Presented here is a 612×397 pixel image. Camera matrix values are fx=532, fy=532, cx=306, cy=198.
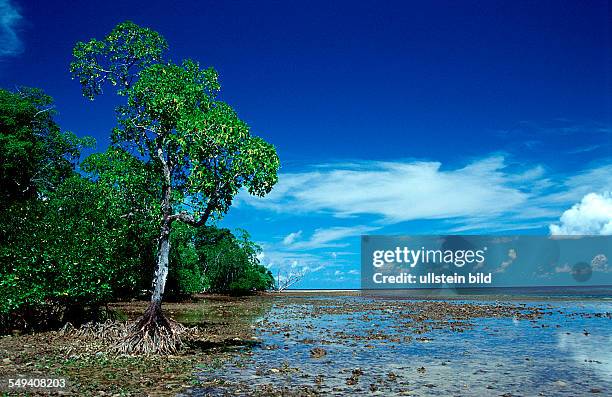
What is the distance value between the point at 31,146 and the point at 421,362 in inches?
1615

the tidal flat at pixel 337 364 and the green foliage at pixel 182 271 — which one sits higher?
the green foliage at pixel 182 271

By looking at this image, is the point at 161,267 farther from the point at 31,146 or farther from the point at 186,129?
the point at 31,146

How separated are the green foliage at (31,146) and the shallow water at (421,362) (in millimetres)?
26797

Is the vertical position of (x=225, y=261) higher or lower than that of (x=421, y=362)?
higher

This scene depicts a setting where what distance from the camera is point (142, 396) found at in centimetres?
1490

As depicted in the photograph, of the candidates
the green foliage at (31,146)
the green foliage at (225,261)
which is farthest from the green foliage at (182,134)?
the green foliage at (225,261)

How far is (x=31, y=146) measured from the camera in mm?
47969

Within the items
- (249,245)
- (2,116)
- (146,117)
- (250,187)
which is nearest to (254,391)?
(250,187)

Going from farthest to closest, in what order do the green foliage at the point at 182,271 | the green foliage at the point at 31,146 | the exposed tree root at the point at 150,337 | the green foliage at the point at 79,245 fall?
1. the green foliage at the point at 182,271
2. the green foliage at the point at 31,146
3. the green foliage at the point at 79,245
4. the exposed tree root at the point at 150,337

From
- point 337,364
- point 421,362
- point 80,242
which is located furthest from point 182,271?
point 421,362

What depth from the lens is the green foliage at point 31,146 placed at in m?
46.1

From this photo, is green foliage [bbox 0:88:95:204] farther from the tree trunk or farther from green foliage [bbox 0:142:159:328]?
the tree trunk

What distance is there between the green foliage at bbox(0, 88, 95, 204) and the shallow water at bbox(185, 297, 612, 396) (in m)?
26.8

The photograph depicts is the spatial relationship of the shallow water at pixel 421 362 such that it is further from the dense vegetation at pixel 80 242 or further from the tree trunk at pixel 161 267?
the dense vegetation at pixel 80 242
